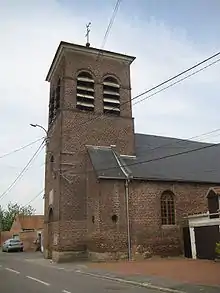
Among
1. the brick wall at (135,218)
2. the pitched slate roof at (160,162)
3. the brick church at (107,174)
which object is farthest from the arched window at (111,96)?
the brick wall at (135,218)

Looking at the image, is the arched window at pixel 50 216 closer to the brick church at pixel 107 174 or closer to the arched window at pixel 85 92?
the brick church at pixel 107 174

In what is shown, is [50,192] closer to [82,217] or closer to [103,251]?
[82,217]

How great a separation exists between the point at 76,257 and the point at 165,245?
573 centimetres

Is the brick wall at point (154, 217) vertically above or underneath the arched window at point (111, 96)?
underneath

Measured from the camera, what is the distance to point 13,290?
11.2m

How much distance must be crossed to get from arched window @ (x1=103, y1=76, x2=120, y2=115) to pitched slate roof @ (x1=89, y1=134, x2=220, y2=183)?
126 inches

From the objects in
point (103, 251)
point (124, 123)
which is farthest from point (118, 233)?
point (124, 123)

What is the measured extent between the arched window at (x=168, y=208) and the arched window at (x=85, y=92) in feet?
27.0

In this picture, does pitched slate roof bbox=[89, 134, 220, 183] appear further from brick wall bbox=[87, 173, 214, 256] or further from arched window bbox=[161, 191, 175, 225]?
arched window bbox=[161, 191, 175, 225]

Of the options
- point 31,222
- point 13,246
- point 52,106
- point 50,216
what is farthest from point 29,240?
point 52,106

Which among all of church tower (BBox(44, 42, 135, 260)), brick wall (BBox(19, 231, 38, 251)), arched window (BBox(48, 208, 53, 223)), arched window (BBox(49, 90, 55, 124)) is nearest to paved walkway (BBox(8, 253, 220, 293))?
church tower (BBox(44, 42, 135, 260))

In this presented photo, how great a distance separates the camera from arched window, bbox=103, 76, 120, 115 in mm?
28656

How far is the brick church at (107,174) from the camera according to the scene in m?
23.9

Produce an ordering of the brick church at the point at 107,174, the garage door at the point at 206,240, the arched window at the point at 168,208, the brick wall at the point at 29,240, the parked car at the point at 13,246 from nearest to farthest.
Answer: the garage door at the point at 206,240 < the brick church at the point at 107,174 < the arched window at the point at 168,208 < the parked car at the point at 13,246 < the brick wall at the point at 29,240
